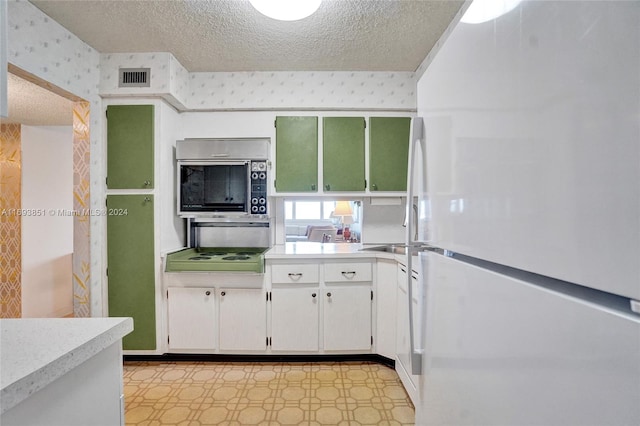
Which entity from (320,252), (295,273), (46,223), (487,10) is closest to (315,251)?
(320,252)

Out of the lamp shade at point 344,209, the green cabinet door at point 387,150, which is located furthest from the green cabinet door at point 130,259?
the green cabinet door at point 387,150

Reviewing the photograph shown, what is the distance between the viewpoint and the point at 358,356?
2.54 metres

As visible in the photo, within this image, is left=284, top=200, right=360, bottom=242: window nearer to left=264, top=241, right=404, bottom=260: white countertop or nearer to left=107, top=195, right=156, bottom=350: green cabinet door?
left=264, top=241, right=404, bottom=260: white countertop

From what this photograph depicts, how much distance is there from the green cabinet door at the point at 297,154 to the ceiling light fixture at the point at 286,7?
107 centimetres

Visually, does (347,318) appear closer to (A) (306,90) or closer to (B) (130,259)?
(B) (130,259)

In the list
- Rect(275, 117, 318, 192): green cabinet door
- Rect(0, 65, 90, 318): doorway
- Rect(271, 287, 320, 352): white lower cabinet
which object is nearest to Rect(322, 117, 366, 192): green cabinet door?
Rect(275, 117, 318, 192): green cabinet door

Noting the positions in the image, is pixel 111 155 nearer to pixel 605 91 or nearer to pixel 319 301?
pixel 319 301

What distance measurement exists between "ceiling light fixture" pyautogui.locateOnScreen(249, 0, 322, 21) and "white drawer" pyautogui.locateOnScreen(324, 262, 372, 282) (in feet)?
5.61

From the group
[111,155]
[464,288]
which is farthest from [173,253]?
[464,288]

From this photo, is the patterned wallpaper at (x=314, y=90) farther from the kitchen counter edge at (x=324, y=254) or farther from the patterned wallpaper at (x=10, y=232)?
the patterned wallpaper at (x=10, y=232)

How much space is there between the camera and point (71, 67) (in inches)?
87.3

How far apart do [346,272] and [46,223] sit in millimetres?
3706

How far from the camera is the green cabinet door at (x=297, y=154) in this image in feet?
9.02

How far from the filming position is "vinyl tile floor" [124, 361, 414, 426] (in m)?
1.84
